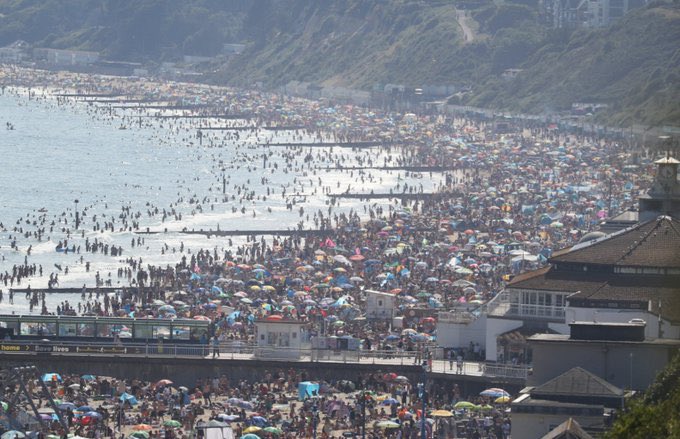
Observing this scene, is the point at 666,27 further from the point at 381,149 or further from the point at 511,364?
the point at 511,364

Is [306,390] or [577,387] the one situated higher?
[577,387]

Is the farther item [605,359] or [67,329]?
[67,329]

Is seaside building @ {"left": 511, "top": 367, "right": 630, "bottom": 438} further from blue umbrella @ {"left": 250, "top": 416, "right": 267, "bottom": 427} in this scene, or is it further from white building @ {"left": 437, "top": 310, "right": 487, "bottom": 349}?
white building @ {"left": 437, "top": 310, "right": 487, "bottom": 349}

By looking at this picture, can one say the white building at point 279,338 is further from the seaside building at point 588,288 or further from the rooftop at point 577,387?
the rooftop at point 577,387

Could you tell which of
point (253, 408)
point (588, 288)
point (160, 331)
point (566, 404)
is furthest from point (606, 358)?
point (160, 331)

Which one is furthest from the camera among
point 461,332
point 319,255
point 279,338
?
point 319,255

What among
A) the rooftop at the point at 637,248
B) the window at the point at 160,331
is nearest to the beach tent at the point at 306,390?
the window at the point at 160,331

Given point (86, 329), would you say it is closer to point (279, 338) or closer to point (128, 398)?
point (279, 338)

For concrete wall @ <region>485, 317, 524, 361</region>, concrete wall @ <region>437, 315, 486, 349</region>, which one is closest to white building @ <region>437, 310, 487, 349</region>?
concrete wall @ <region>437, 315, 486, 349</region>
